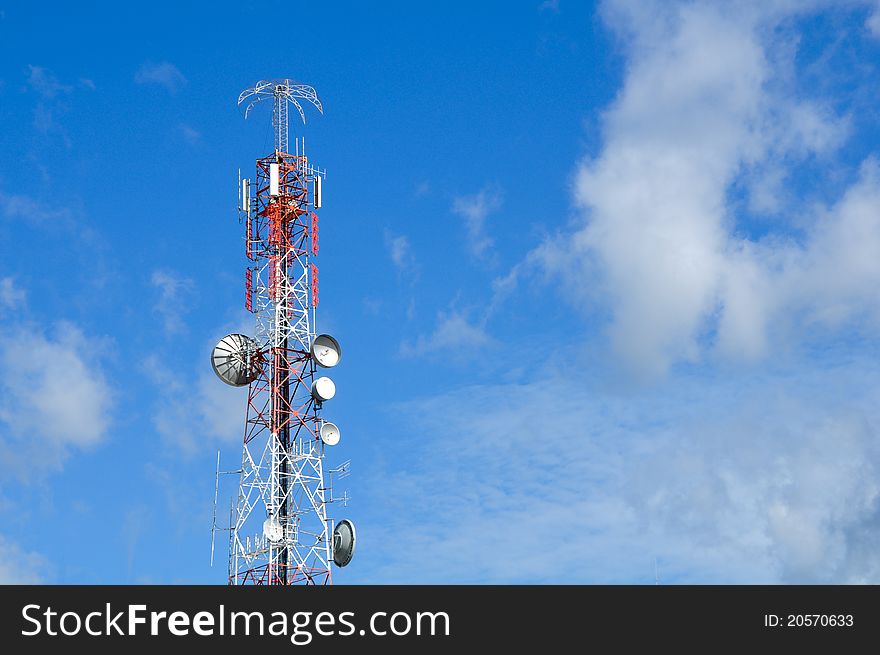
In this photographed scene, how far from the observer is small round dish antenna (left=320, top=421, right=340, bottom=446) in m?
80.2

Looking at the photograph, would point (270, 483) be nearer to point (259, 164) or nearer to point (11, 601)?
point (259, 164)

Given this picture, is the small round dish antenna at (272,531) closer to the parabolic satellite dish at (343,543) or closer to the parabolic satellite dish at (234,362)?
the parabolic satellite dish at (343,543)

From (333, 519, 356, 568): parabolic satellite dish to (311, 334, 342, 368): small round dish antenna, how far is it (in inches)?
385

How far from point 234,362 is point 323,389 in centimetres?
603

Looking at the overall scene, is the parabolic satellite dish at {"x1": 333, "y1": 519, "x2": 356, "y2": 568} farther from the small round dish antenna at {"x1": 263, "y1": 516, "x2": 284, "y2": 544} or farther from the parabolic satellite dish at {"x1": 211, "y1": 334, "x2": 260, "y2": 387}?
the parabolic satellite dish at {"x1": 211, "y1": 334, "x2": 260, "y2": 387}

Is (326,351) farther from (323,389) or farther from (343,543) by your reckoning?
(343,543)

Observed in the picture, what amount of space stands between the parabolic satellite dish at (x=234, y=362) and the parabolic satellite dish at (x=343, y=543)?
1100 cm

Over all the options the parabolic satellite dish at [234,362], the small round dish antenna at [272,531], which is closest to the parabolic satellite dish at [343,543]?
the small round dish antenna at [272,531]

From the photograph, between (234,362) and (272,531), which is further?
(234,362)

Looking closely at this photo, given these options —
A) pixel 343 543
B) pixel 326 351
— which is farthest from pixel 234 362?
pixel 343 543

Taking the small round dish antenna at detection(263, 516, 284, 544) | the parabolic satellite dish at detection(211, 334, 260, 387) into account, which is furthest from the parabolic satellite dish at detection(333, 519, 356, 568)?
the parabolic satellite dish at detection(211, 334, 260, 387)

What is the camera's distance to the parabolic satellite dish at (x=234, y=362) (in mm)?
Result: 81062

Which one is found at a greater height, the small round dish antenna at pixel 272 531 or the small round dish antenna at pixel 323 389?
the small round dish antenna at pixel 323 389

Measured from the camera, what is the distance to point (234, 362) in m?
81.2
